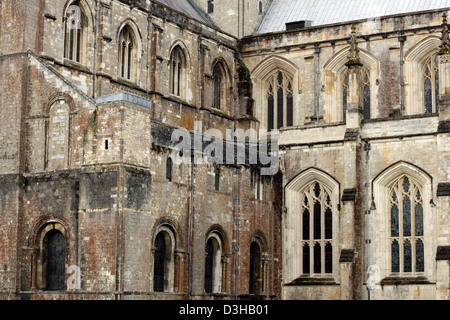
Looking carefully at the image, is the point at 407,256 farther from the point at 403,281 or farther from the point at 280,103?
the point at 280,103

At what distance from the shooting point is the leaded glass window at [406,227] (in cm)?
4472

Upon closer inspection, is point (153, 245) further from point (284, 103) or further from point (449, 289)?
point (284, 103)

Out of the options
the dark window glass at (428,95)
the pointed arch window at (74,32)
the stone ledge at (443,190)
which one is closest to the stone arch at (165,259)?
the pointed arch window at (74,32)

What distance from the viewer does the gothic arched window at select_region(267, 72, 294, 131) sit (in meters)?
54.3

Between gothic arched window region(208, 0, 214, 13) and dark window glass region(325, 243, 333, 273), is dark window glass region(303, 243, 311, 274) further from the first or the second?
gothic arched window region(208, 0, 214, 13)

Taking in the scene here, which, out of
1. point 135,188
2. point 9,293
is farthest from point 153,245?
point 9,293

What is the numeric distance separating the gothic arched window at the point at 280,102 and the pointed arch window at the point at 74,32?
14386 mm

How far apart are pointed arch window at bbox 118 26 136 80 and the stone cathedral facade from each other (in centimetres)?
14

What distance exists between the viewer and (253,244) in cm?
4712

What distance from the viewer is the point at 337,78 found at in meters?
53.2

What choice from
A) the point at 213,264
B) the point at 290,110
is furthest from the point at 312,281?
the point at 290,110

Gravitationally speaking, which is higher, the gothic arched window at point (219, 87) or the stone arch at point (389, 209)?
the gothic arched window at point (219, 87)

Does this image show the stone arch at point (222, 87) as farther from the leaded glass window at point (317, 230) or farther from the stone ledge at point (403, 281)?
the stone ledge at point (403, 281)

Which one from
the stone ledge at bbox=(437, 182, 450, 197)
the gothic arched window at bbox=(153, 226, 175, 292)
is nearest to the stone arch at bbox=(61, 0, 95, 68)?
the gothic arched window at bbox=(153, 226, 175, 292)
